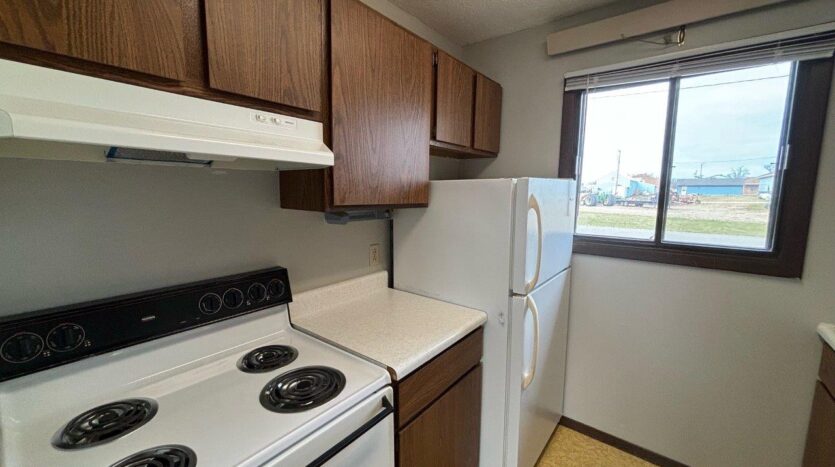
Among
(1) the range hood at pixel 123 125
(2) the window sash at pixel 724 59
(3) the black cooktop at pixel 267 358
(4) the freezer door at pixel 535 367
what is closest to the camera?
(1) the range hood at pixel 123 125

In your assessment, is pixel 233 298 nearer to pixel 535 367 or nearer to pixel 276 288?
pixel 276 288

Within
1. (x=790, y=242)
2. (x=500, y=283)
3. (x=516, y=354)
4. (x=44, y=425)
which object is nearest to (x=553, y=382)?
(x=516, y=354)

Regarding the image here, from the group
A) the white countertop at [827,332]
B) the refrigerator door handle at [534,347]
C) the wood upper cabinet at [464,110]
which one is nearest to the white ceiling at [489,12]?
the wood upper cabinet at [464,110]

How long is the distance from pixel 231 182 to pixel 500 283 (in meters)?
1.20

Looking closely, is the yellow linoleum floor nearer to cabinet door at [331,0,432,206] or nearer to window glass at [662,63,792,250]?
window glass at [662,63,792,250]

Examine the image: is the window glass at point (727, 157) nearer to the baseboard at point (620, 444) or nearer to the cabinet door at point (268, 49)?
the baseboard at point (620, 444)

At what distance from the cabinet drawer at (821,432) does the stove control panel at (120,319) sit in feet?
7.38

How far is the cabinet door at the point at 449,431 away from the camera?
1.16 m

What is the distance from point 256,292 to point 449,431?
972 millimetres

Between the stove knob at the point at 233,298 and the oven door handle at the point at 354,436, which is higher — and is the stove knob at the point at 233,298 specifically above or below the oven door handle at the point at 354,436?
above

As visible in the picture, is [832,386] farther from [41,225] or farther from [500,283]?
[41,225]

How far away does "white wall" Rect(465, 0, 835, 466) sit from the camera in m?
1.45

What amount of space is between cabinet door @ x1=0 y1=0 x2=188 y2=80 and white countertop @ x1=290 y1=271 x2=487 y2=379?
98cm

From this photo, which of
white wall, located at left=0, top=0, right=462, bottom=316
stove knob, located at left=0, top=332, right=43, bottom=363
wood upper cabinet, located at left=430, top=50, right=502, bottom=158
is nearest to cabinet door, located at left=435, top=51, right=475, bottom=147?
wood upper cabinet, located at left=430, top=50, right=502, bottom=158
